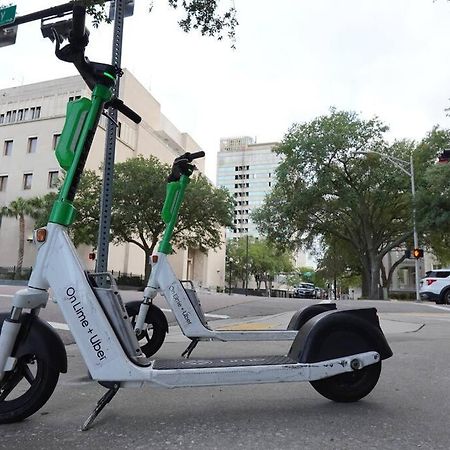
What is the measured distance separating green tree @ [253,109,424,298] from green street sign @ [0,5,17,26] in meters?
25.9

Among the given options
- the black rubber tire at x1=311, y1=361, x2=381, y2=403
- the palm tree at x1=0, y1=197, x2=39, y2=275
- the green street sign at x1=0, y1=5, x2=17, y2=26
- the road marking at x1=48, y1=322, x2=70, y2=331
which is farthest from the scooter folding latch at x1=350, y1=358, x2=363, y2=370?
the palm tree at x1=0, y1=197, x2=39, y2=275

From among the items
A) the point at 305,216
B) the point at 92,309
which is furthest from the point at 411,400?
the point at 305,216

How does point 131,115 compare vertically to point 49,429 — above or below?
above

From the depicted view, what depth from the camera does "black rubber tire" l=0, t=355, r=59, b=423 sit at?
112 inches

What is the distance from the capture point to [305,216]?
35125mm

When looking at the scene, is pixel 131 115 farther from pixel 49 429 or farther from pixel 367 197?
pixel 367 197

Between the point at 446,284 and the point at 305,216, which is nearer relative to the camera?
the point at 446,284

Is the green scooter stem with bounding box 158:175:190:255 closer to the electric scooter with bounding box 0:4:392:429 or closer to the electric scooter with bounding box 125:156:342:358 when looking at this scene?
the electric scooter with bounding box 125:156:342:358

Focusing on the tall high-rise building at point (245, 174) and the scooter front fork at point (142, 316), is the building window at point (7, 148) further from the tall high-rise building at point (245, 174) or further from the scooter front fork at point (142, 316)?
the tall high-rise building at point (245, 174)

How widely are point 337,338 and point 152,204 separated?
1267 inches

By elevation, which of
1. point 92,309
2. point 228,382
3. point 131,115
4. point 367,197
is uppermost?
point 367,197

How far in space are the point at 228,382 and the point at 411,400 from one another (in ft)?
5.27

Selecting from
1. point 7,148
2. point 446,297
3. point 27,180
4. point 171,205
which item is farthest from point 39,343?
point 7,148

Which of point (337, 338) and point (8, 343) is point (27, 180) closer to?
point (8, 343)
